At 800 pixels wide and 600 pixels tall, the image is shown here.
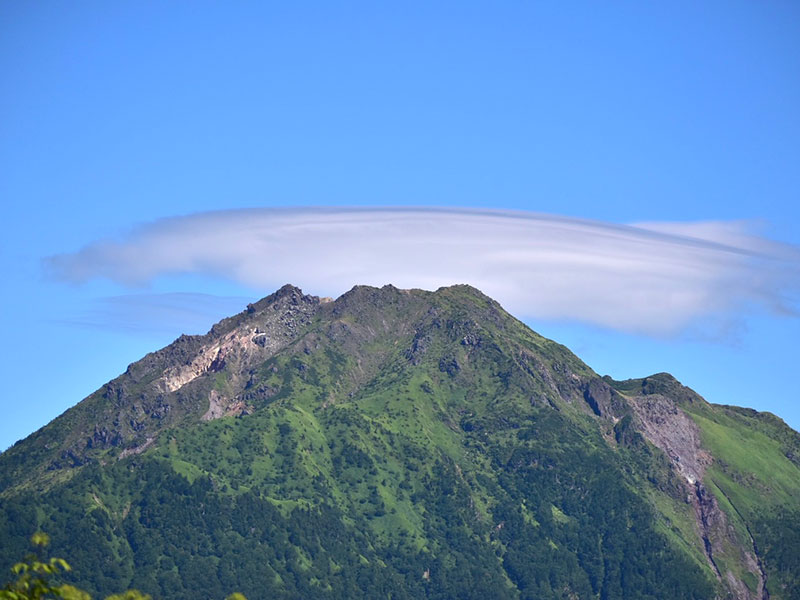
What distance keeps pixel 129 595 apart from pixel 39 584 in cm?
495

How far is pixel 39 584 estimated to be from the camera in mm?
76875

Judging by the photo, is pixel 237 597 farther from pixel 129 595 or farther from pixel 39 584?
pixel 39 584

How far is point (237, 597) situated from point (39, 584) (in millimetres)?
10894

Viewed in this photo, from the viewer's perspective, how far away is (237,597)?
76.1 metres

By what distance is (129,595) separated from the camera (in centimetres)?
7675

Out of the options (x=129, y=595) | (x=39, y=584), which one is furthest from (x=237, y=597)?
(x=39, y=584)

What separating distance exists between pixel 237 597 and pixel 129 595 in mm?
5977
